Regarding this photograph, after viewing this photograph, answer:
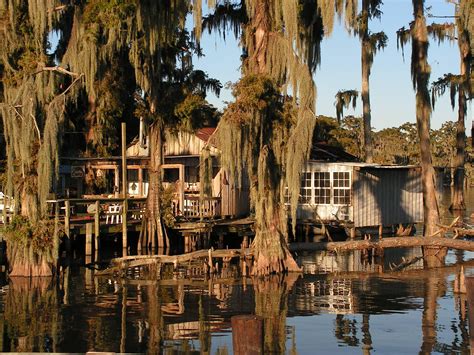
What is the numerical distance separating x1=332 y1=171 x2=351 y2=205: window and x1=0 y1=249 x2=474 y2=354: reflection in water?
851 cm

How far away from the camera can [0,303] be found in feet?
63.5

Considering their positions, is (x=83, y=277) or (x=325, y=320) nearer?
(x=325, y=320)

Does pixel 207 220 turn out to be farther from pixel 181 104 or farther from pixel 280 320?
pixel 280 320

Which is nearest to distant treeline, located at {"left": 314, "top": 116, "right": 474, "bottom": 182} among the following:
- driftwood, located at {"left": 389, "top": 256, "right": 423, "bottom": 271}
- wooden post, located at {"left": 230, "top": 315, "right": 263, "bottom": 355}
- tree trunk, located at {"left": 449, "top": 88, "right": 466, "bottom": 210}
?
tree trunk, located at {"left": 449, "top": 88, "right": 466, "bottom": 210}

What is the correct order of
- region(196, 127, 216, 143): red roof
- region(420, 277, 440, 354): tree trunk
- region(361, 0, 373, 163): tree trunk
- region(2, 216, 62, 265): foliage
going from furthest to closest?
1. region(361, 0, 373, 163): tree trunk
2. region(196, 127, 216, 143): red roof
3. region(2, 216, 62, 265): foliage
4. region(420, 277, 440, 354): tree trunk

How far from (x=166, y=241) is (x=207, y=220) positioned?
282 cm

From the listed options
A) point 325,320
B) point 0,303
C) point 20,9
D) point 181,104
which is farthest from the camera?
point 181,104

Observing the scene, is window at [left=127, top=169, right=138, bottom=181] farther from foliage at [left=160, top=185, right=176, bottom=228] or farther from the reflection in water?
the reflection in water

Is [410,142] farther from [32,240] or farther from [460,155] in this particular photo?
[32,240]

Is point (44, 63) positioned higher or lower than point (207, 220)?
higher

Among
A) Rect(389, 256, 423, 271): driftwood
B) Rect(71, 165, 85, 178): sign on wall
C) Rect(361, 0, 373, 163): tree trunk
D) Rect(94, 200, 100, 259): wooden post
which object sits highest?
Rect(361, 0, 373, 163): tree trunk

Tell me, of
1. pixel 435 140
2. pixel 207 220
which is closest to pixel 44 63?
pixel 207 220

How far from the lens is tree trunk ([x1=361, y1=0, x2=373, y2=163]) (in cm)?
3852

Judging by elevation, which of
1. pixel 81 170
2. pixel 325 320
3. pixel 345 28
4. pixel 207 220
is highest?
pixel 345 28
